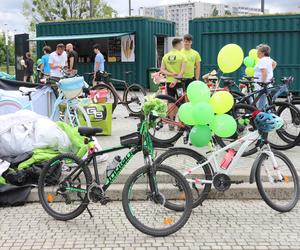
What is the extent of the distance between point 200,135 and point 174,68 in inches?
158

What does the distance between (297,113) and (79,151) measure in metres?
3.31

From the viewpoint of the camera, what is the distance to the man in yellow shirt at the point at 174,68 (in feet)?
29.2

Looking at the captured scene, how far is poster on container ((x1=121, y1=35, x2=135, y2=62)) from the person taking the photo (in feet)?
63.9

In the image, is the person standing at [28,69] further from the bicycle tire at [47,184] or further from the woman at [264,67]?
the bicycle tire at [47,184]

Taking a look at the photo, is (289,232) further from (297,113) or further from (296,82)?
(296,82)

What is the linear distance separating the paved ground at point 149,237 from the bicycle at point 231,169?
0.19 m

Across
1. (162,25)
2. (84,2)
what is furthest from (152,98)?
(84,2)

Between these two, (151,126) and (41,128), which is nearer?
(151,126)

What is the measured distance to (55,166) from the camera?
5105 mm

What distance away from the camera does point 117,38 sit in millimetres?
20094

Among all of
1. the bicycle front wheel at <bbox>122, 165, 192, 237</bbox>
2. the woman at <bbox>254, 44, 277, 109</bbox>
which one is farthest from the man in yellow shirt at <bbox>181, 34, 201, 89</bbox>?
the bicycle front wheel at <bbox>122, 165, 192, 237</bbox>

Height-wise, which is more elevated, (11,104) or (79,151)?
(11,104)

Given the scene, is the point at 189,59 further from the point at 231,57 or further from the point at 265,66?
the point at 231,57

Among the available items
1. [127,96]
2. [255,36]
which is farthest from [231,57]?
[255,36]
